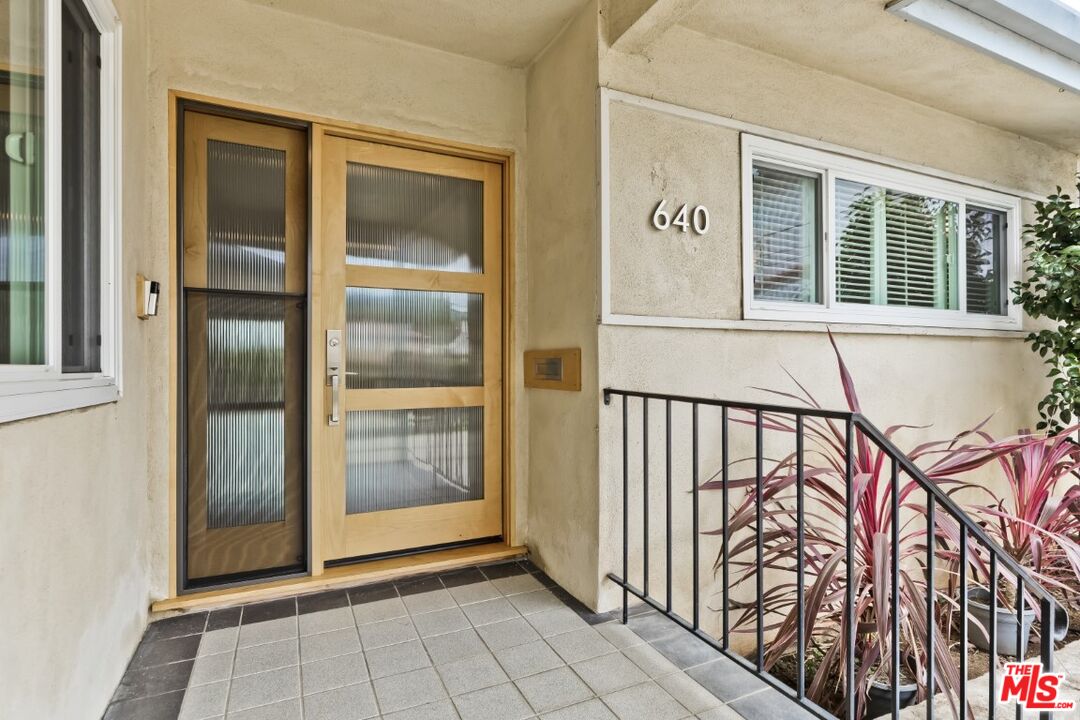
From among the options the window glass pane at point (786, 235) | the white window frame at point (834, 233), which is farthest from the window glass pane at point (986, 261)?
the window glass pane at point (786, 235)

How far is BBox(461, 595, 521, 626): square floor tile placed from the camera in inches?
83.4

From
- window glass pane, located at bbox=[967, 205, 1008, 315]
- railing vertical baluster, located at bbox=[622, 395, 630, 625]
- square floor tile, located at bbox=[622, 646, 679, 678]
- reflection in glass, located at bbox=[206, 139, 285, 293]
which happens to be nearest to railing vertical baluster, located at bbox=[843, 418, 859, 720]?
square floor tile, located at bbox=[622, 646, 679, 678]

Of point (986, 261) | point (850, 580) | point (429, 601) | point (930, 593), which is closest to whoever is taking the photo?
point (930, 593)

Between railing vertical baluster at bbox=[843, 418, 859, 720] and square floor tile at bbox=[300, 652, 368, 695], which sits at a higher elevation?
railing vertical baluster at bbox=[843, 418, 859, 720]

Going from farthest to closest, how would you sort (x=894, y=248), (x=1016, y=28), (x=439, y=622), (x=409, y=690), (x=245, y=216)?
(x=894, y=248), (x=1016, y=28), (x=245, y=216), (x=439, y=622), (x=409, y=690)

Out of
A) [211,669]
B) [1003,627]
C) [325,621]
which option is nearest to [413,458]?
[325,621]

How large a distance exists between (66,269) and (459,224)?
168cm

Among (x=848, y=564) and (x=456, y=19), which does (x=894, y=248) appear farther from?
(x=456, y=19)

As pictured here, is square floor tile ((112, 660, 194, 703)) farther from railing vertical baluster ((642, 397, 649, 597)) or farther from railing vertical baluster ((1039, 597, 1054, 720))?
railing vertical baluster ((1039, 597, 1054, 720))

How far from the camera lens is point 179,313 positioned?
2236 millimetres

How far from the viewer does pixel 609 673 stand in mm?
1780

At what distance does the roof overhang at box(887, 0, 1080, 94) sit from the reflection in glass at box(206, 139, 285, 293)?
2.85 m

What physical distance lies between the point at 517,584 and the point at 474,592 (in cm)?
21

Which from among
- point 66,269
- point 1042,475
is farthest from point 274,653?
point 1042,475
